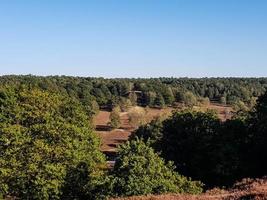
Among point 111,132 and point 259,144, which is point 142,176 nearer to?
point 259,144

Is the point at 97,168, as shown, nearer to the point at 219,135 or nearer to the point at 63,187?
the point at 63,187

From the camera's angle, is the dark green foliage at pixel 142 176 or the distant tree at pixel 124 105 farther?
the distant tree at pixel 124 105

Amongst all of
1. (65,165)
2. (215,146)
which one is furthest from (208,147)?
(65,165)

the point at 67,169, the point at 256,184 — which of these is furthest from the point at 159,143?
the point at 256,184

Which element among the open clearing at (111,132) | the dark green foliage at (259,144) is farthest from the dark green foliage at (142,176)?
the open clearing at (111,132)

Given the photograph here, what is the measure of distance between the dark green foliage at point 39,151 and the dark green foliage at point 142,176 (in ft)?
20.0

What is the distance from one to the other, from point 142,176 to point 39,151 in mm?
14095

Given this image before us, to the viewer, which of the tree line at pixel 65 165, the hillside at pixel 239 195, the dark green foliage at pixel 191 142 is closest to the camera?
the hillside at pixel 239 195

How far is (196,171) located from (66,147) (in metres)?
18.3

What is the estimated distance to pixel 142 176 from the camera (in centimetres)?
3828

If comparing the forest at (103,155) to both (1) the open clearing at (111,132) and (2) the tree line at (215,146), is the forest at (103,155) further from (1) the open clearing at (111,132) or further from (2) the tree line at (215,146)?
(1) the open clearing at (111,132)

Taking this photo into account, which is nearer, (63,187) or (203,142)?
(63,187)

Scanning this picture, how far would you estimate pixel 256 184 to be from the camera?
109ft

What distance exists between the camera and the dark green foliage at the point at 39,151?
45688mm
